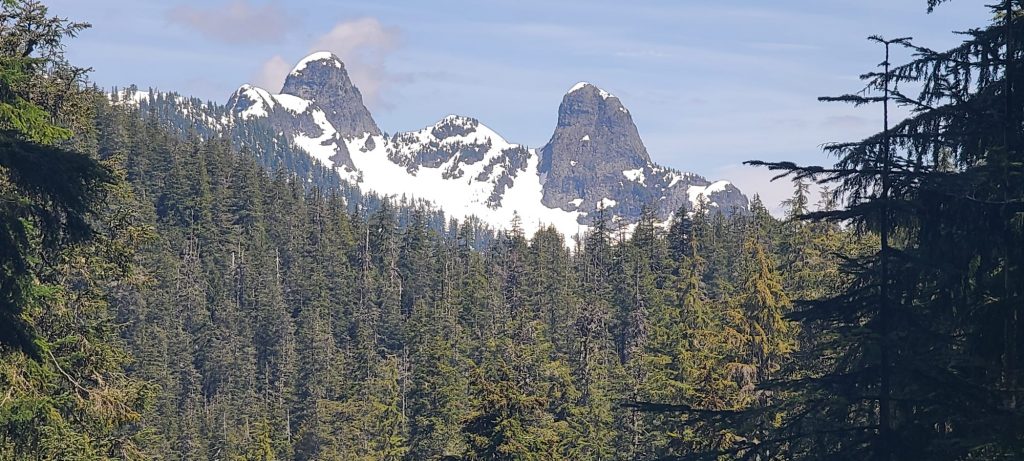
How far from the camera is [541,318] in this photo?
335 ft

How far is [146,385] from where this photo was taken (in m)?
19.0

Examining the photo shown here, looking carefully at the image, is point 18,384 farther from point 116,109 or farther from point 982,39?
point 116,109

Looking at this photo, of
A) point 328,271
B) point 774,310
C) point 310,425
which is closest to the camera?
point 774,310

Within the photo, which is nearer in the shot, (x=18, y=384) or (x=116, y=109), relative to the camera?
(x=18, y=384)

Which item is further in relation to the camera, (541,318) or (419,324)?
(541,318)

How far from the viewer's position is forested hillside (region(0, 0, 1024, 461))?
11.2 metres

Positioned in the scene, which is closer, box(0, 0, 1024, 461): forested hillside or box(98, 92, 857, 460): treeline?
box(0, 0, 1024, 461): forested hillside

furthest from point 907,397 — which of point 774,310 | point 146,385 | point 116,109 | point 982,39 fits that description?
point 116,109

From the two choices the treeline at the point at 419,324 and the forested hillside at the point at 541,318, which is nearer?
the forested hillside at the point at 541,318

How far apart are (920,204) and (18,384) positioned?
11.6 meters

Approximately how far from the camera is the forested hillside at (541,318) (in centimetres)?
1123

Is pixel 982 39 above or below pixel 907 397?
above

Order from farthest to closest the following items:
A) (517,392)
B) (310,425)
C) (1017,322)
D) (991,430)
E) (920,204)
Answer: (310,425)
(517,392)
(920,204)
(1017,322)
(991,430)

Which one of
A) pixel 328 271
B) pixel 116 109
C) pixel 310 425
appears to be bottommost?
pixel 310 425
